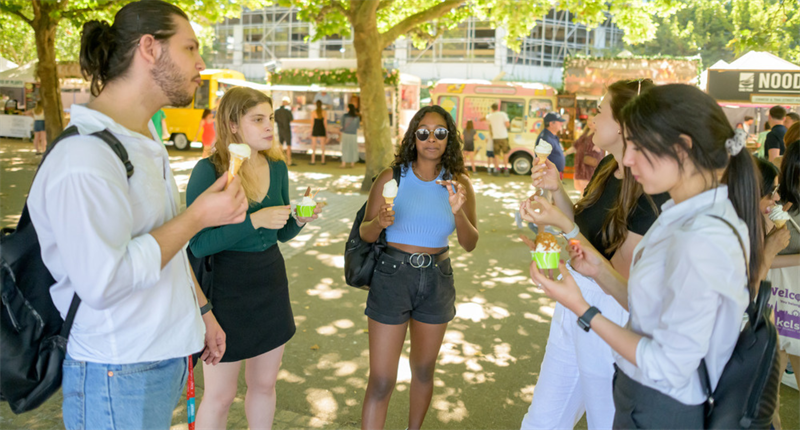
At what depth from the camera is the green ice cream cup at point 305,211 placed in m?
3.16

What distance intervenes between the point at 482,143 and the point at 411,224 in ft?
50.5

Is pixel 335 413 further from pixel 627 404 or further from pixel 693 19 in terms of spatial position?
pixel 693 19

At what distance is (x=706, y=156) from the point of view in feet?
5.89

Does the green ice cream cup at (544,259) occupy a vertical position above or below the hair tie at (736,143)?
below

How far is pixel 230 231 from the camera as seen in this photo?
9.25ft

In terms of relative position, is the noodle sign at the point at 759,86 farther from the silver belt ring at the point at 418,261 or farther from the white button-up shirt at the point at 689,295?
the white button-up shirt at the point at 689,295

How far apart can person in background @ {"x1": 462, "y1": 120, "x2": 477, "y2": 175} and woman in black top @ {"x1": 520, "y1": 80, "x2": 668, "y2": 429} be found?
47.5 feet

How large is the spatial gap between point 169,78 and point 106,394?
107cm

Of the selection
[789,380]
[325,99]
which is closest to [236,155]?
[789,380]

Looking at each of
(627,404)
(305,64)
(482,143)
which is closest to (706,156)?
(627,404)

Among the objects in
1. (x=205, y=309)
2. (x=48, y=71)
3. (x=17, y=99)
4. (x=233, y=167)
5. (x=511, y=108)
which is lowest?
(x=205, y=309)

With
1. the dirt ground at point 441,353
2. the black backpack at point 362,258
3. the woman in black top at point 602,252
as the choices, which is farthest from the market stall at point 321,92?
the woman in black top at point 602,252

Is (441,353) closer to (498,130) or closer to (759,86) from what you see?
(498,130)

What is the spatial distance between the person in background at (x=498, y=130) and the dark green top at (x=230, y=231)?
47.6 feet
